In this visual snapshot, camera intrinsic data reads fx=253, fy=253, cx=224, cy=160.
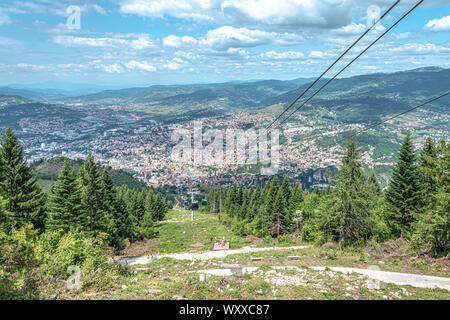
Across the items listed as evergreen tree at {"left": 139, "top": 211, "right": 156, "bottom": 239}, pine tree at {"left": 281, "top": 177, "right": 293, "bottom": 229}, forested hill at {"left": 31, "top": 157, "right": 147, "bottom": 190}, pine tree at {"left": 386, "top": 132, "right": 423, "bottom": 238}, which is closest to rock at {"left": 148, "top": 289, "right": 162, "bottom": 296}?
pine tree at {"left": 386, "top": 132, "right": 423, "bottom": 238}

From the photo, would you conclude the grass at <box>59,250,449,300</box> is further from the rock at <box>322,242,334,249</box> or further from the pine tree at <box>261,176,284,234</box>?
the pine tree at <box>261,176,284,234</box>

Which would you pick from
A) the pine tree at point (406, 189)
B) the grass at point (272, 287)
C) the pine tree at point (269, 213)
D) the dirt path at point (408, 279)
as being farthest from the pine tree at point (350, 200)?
the pine tree at point (269, 213)

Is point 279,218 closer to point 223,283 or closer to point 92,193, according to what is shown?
point 92,193

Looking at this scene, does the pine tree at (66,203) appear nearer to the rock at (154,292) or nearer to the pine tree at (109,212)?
the pine tree at (109,212)

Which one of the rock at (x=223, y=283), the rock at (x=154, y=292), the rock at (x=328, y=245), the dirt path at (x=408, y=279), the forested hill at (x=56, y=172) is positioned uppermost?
the rock at (x=154, y=292)

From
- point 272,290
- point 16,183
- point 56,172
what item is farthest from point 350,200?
point 56,172
